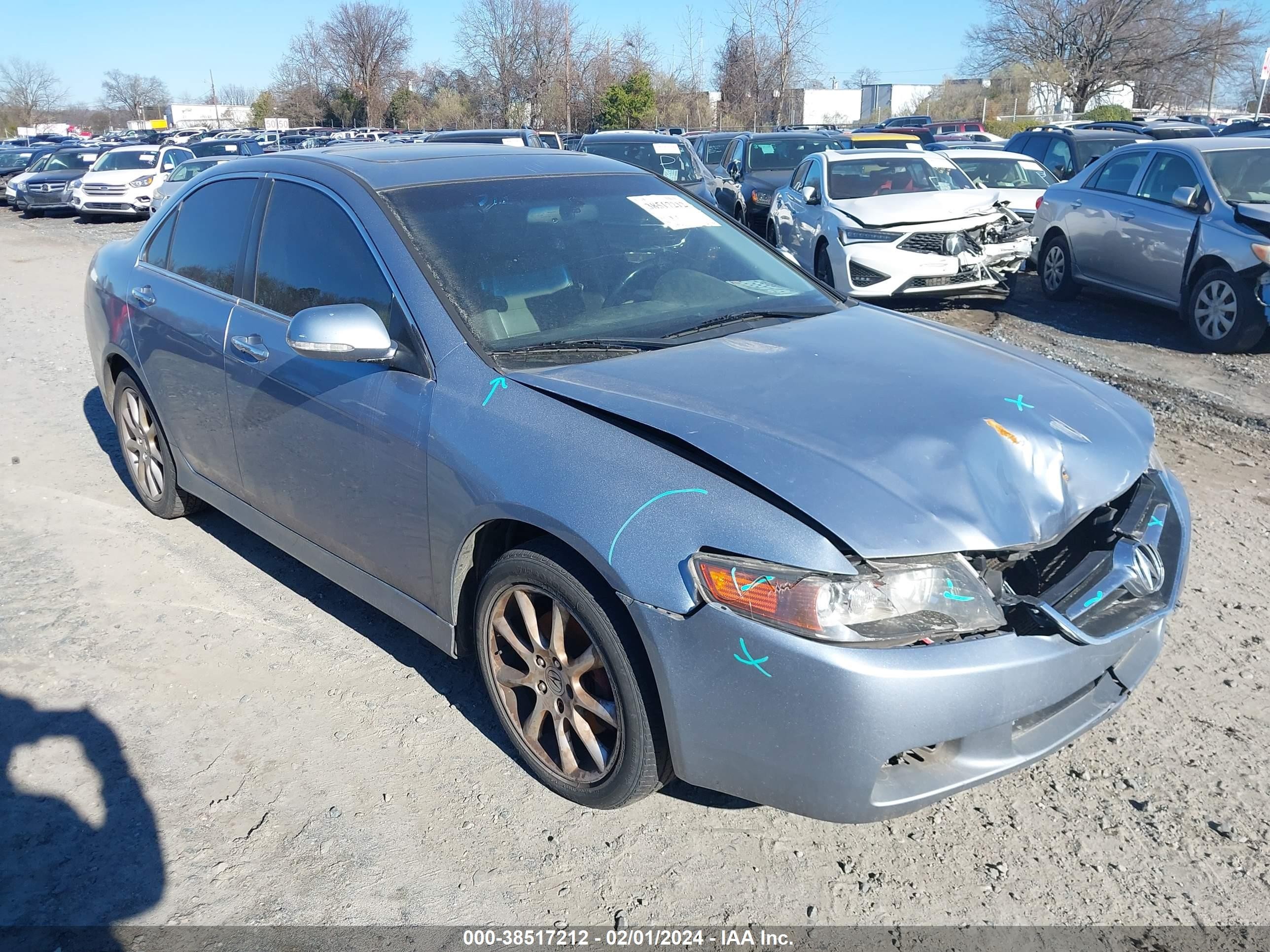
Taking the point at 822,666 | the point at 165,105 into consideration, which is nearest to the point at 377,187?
the point at 822,666

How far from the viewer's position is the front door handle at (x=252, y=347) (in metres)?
3.79

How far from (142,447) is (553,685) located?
3263 mm

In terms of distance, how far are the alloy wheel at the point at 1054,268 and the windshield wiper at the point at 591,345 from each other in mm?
8306

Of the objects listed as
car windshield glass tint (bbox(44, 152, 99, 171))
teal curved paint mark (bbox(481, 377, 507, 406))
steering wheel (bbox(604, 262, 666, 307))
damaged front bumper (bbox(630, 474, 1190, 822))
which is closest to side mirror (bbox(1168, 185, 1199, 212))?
steering wheel (bbox(604, 262, 666, 307))

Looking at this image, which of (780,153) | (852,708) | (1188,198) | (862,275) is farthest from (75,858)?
(780,153)

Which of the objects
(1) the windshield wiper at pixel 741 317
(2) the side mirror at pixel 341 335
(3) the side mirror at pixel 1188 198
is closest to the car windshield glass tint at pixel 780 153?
(3) the side mirror at pixel 1188 198

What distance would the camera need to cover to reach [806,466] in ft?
8.27

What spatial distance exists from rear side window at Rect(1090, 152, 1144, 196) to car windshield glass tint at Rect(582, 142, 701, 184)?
5.67 m

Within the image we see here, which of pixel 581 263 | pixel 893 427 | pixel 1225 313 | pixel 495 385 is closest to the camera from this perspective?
pixel 893 427

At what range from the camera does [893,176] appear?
11195mm

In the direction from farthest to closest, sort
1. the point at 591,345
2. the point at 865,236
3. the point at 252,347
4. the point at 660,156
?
the point at 660,156
the point at 865,236
the point at 252,347
the point at 591,345

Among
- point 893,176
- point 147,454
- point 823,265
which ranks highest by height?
point 893,176

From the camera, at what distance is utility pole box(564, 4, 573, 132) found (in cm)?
3734

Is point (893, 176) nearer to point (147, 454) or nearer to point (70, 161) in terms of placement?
point (147, 454)
